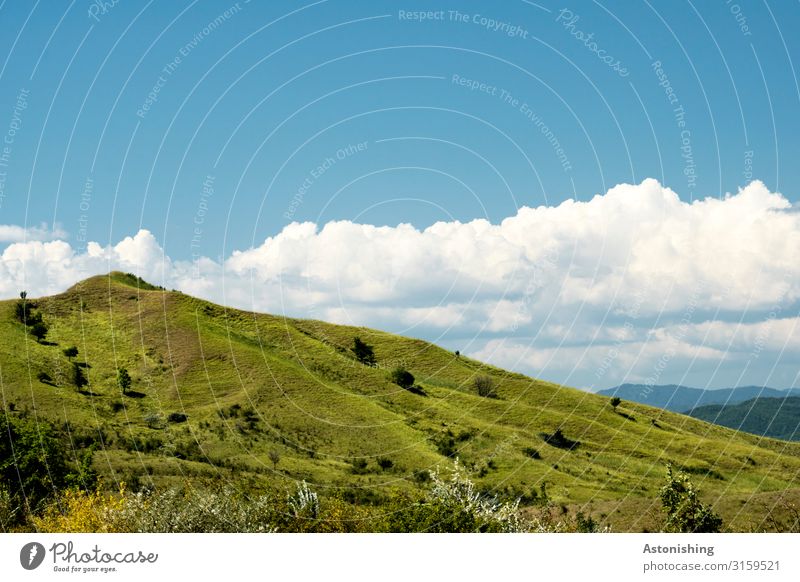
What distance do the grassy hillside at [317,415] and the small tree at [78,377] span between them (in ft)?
2.45

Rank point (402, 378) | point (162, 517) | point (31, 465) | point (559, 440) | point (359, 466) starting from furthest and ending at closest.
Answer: point (402, 378)
point (559, 440)
point (359, 466)
point (31, 465)
point (162, 517)

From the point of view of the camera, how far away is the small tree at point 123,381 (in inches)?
4581

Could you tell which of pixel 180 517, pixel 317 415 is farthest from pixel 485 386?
pixel 180 517

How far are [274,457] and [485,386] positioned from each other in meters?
65.9

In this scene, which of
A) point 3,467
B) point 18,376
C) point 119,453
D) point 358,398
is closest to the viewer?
point 3,467

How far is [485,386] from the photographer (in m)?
156

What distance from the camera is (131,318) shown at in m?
146

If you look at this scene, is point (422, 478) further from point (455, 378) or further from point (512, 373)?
point (512, 373)

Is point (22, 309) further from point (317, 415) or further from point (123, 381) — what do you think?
point (317, 415)

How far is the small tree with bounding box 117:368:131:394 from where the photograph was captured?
382ft

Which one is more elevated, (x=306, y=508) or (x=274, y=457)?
(x=306, y=508)

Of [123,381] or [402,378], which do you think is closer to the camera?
[123,381]
